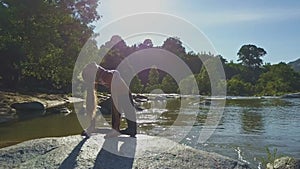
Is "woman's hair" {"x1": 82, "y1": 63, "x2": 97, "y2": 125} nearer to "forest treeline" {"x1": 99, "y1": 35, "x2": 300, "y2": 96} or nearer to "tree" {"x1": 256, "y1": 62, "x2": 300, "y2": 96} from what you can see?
"forest treeline" {"x1": 99, "y1": 35, "x2": 300, "y2": 96}

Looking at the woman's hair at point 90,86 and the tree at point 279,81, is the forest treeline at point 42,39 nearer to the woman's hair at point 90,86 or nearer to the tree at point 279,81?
the woman's hair at point 90,86

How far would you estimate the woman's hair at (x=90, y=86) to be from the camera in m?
6.69

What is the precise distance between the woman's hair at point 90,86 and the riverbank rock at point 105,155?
611mm

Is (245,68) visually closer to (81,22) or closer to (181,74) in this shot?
(181,74)

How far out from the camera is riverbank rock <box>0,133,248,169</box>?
567 cm

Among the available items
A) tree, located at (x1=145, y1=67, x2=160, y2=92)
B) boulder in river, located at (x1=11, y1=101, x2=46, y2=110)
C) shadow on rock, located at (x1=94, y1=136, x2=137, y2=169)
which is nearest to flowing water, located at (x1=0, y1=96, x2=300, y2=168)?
boulder in river, located at (x1=11, y1=101, x2=46, y2=110)

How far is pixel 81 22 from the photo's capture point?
29.8 metres

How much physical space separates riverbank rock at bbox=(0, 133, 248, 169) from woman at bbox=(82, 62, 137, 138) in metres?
0.51

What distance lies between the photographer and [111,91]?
6.92 m

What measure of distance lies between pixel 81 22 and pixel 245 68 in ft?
221

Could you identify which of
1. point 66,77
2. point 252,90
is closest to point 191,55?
point 252,90

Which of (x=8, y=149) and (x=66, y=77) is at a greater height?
(x=66, y=77)

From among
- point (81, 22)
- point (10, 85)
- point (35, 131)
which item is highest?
point (81, 22)

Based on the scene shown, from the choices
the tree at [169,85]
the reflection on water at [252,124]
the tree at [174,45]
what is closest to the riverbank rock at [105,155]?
the reflection on water at [252,124]
